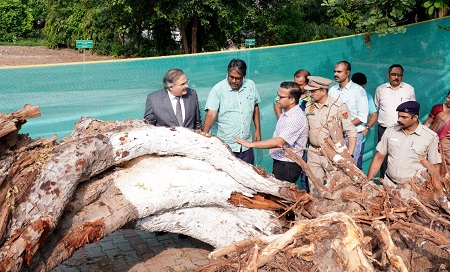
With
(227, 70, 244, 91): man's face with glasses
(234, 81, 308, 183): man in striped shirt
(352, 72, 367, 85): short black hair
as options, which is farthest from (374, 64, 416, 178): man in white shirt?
(227, 70, 244, 91): man's face with glasses

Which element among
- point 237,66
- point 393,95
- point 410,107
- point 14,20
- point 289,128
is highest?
point 14,20

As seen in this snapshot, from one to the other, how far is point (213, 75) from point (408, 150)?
92.6 inches

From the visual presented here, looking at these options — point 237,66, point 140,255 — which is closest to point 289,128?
point 237,66

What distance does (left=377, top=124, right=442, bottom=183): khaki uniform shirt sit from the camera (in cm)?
523

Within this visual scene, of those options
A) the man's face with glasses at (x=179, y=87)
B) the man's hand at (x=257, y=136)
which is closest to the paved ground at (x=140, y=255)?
the man's hand at (x=257, y=136)

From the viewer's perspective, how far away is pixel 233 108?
19.4 feet

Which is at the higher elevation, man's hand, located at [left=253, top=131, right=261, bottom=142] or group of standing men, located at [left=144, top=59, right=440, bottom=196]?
group of standing men, located at [left=144, top=59, right=440, bottom=196]

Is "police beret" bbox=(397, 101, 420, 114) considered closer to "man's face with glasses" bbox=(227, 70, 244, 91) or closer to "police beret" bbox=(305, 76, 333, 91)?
"police beret" bbox=(305, 76, 333, 91)

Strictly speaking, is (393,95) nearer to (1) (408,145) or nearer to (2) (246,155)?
(1) (408,145)

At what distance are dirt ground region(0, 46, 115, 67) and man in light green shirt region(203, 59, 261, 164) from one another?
40.8ft

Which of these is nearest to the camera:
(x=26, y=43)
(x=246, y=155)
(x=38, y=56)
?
(x=246, y=155)

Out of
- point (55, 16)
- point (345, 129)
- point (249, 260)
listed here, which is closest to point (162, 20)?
point (55, 16)

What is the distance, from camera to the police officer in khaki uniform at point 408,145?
17.1 feet

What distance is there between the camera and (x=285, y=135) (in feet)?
17.8
